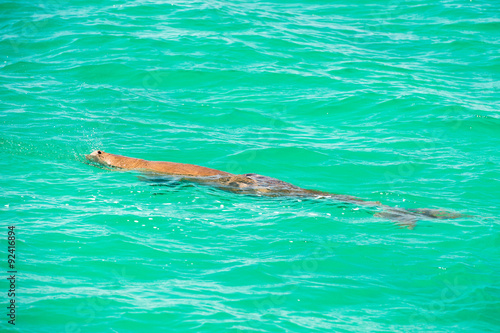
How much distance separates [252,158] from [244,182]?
176cm

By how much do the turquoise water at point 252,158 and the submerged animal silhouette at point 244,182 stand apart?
0.74 ft

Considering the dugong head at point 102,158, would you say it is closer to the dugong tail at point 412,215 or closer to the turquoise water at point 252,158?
the turquoise water at point 252,158

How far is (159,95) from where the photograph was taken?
1341 centimetres

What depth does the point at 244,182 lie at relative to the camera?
8789 millimetres

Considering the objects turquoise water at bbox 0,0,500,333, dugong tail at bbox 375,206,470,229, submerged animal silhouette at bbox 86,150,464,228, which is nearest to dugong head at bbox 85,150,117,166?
submerged animal silhouette at bbox 86,150,464,228

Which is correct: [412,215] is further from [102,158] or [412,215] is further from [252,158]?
[102,158]

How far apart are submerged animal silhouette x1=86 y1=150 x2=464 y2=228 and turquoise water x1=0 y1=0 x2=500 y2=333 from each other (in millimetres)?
224

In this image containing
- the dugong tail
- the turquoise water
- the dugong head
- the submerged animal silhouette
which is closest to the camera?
the turquoise water

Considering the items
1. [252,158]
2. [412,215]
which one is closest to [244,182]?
[252,158]

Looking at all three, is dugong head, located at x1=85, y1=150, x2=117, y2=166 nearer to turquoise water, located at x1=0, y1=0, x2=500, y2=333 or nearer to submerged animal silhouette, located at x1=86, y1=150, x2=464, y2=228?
submerged animal silhouette, located at x1=86, y1=150, x2=464, y2=228

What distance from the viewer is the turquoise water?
589 centimetres

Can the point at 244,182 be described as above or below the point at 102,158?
below

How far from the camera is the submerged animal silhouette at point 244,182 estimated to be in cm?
796

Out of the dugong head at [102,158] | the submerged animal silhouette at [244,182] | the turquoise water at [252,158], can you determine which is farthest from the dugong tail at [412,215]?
the dugong head at [102,158]
